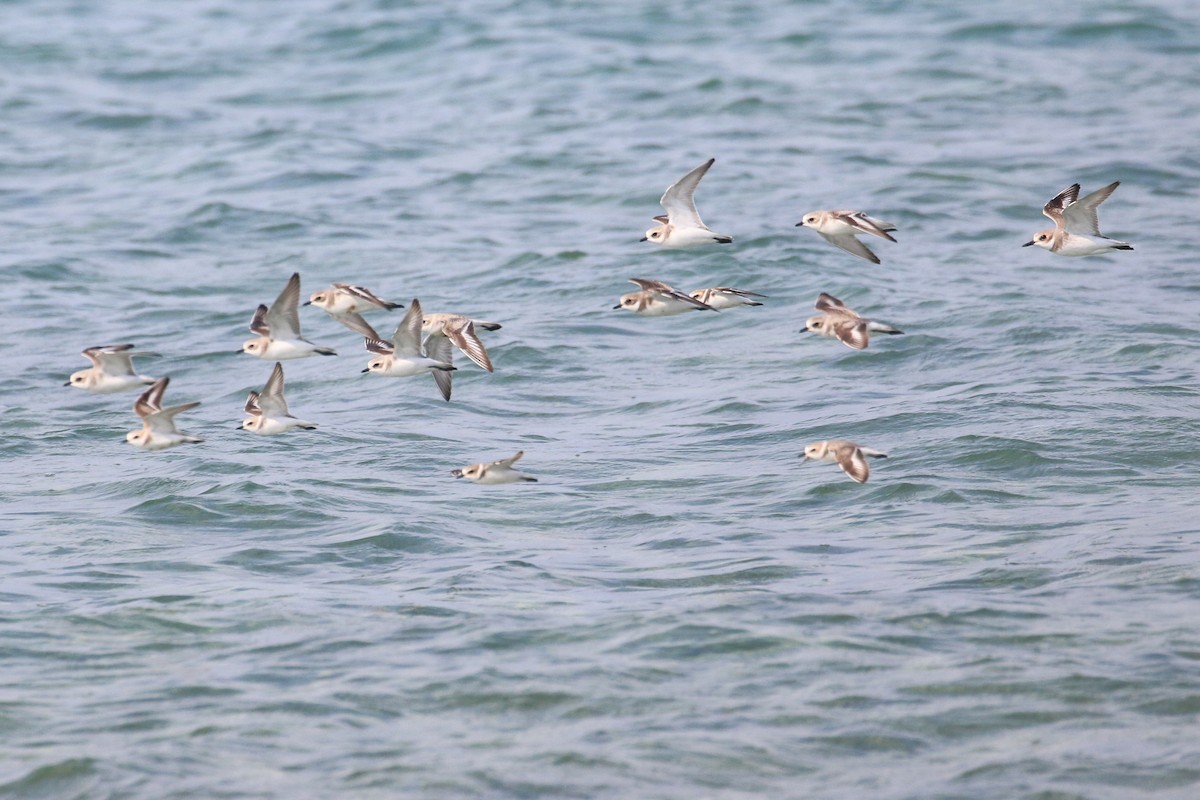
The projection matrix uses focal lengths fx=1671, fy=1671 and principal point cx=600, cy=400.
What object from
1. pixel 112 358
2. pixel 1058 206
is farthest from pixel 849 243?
pixel 112 358

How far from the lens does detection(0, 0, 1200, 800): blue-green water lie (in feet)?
33.0

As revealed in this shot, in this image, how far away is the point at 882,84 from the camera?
104ft

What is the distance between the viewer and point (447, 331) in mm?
14414

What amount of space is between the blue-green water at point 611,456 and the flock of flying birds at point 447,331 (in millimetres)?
945

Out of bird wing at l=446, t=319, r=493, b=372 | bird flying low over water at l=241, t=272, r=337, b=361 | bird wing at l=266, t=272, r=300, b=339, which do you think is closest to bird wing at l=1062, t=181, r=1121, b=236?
bird wing at l=446, t=319, r=493, b=372

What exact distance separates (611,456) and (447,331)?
208 cm

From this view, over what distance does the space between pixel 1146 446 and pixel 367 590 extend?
7.14m

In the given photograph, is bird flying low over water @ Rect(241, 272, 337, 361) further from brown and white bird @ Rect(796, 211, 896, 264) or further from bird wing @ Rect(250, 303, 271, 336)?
brown and white bird @ Rect(796, 211, 896, 264)

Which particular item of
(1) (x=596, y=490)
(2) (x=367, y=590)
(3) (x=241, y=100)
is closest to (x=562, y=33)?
(3) (x=241, y=100)

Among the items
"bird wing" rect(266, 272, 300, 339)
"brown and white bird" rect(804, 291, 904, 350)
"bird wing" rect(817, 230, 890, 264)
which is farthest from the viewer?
"bird wing" rect(817, 230, 890, 264)

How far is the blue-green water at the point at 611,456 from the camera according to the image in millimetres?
10047

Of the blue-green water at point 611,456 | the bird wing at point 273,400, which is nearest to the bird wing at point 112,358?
the bird wing at point 273,400

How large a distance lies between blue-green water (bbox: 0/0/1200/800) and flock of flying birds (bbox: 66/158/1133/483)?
0.94 m

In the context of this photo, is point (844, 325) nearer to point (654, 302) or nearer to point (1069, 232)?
point (654, 302)
